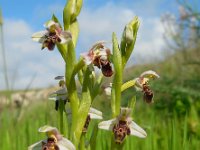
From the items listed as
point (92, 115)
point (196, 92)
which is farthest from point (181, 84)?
point (92, 115)

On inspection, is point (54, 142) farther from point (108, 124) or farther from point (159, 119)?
point (159, 119)

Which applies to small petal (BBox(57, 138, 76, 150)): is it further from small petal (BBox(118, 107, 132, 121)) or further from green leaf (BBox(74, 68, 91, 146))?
small petal (BBox(118, 107, 132, 121))

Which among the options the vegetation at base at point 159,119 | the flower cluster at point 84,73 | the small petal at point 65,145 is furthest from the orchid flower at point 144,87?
the small petal at point 65,145

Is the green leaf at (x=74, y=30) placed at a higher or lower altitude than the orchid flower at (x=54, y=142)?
higher

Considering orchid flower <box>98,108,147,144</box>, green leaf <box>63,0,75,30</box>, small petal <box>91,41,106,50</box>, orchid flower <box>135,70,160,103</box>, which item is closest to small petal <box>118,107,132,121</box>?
orchid flower <box>98,108,147,144</box>

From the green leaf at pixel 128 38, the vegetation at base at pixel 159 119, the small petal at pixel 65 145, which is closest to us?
the small petal at pixel 65 145

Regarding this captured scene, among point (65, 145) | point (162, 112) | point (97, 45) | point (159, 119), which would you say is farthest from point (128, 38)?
point (162, 112)

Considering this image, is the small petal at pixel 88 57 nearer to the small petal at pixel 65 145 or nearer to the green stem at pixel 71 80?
the green stem at pixel 71 80
